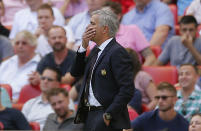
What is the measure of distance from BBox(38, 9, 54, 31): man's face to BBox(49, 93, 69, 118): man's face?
221cm

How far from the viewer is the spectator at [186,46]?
7629mm

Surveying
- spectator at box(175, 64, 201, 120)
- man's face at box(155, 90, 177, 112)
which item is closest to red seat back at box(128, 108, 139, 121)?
man's face at box(155, 90, 177, 112)

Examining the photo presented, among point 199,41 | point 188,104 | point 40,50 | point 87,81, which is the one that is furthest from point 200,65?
point 87,81

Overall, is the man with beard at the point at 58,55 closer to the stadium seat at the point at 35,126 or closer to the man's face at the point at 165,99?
the stadium seat at the point at 35,126

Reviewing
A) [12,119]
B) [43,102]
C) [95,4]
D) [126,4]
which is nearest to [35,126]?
[12,119]

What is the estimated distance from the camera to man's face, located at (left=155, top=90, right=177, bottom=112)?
256 inches

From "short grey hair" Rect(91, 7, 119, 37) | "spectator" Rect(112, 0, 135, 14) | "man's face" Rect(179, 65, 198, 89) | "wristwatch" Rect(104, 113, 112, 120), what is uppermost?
"short grey hair" Rect(91, 7, 119, 37)

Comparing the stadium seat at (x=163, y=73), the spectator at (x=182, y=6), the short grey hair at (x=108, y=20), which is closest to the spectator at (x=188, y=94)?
the stadium seat at (x=163, y=73)

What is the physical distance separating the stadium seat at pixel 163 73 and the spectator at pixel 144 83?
0.32 meters

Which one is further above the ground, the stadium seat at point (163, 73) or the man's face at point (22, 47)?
the man's face at point (22, 47)

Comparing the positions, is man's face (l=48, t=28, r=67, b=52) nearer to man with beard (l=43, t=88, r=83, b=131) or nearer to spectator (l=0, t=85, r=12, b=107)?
spectator (l=0, t=85, r=12, b=107)

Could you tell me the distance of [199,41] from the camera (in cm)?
775

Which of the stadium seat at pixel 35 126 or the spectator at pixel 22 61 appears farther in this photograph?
the spectator at pixel 22 61

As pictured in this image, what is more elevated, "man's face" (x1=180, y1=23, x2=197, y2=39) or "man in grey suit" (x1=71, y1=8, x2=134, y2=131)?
"man in grey suit" (x1=71, y1=8, x2=134, y2=131)
